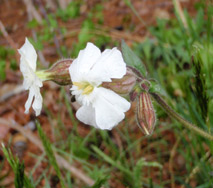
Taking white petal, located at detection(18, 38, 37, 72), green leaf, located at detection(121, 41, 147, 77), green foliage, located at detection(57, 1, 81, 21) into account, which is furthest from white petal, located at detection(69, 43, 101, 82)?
green foliage, located at detection(57, 1, 81, 21)

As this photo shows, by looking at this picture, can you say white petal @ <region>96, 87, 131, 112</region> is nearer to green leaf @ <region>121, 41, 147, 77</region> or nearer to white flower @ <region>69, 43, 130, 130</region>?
white flower @ <region>69, 43, 130, 130</region>

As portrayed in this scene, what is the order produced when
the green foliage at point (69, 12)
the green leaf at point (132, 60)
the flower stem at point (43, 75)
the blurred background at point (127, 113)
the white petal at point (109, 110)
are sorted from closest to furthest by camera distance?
the white petal at point (109, 110)
the flower stem at point (43, 75)
the green leaf at point (132, 60)
the blurred background at point (127, 113)
the green foliage at point (69, 12)

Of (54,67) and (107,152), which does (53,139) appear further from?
(54,67)

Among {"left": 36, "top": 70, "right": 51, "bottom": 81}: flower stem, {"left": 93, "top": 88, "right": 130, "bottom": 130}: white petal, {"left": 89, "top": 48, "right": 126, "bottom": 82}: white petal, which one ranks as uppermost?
{"left": 89, "top": 48, "right": 126, "bottom": 82}: white petal

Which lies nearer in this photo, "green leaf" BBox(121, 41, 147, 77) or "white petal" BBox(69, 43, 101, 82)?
"white petal" BBox(69, 43, 101, 82)

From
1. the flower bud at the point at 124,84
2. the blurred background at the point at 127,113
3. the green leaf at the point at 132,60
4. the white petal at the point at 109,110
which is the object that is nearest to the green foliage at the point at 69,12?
the blurred background at the point at 127,113

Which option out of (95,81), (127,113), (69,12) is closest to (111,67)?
(95,81)

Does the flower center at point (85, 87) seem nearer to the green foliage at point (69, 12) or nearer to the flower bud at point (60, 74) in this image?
the flower bud at point (60, 74)
